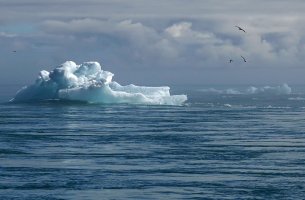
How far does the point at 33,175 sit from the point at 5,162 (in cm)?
439

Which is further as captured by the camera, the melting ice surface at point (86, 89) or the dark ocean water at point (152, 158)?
the melting ice surface at point (86, 89)

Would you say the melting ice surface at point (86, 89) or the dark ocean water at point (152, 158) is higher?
the melting ice surface at point (86, 89)

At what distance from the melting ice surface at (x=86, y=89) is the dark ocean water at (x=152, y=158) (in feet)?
42.2

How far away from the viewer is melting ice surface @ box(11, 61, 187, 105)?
82188 millimetres

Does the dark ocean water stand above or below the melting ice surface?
below

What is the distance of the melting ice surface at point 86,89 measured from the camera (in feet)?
270

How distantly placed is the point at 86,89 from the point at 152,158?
45075 millimetres

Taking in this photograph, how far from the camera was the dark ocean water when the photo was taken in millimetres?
30578

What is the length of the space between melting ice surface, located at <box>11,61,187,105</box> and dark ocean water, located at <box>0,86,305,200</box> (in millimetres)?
12858

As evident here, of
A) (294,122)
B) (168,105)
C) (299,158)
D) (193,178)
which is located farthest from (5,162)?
(168,105)

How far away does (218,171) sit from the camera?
35.0 metres

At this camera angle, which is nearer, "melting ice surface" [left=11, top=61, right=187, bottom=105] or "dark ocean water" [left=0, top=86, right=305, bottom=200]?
"dark ocean water" [left=0, top=86, right=305, bottom=200]

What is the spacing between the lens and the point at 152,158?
3950cm

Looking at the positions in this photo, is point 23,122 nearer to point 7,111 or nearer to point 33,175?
point 7,111
